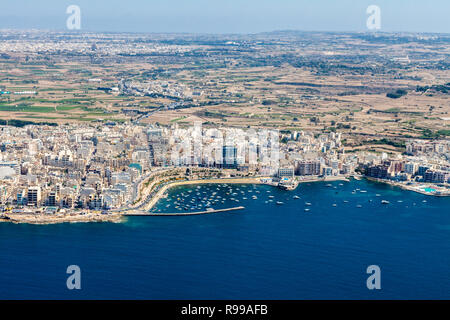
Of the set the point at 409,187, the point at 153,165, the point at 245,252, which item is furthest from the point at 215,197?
the point at 409,187

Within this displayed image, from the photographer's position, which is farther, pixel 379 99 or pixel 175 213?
pixel 379 99

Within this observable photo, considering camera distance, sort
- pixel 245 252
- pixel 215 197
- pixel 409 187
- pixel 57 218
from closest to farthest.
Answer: pixel 245 252 < pixel 57 218 < pixel 215 197 < pixel 409 187

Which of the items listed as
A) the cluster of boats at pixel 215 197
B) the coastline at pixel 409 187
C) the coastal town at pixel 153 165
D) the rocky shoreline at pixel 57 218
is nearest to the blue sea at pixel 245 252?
the cluster of boats at pixel 215 197

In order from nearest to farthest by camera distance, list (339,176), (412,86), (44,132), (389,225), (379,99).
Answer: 1. (389,225)
2. (339,176)
3. (44,132)
4. (379,99)
5. (412,86)

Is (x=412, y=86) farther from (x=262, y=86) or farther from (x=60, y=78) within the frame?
(x=60, y=78)

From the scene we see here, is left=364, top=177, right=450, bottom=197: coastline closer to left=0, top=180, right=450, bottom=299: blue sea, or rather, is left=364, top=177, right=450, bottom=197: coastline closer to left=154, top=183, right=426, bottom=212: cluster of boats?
left=0, top=180, right=450, bottom=299: blue sea

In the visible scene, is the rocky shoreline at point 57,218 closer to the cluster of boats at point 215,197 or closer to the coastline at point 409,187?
the cluster of boats at point 215,197

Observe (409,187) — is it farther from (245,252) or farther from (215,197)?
(245,252)

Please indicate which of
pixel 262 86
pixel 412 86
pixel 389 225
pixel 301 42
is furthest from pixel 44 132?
pixel 301 42
